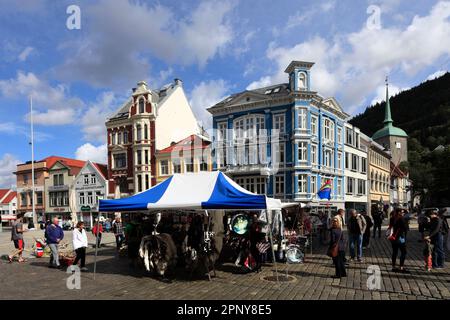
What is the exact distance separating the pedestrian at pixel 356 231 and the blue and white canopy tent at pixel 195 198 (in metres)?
2.67

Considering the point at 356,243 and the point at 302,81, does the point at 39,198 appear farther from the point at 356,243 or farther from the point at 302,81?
the point at 356,243

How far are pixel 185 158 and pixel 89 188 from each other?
610 inches

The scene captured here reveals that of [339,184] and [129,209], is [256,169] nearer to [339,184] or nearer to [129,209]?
[339,184]

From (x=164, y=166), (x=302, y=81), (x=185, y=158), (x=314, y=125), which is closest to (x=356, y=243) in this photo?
(x=314, y=125)

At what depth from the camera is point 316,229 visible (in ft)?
73.6

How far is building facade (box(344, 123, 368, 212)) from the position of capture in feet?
149

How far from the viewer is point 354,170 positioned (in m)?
47.0

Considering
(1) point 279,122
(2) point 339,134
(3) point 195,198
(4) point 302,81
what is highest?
(4) point 302,81

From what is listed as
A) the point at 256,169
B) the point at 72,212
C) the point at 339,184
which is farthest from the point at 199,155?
the point at 72,212

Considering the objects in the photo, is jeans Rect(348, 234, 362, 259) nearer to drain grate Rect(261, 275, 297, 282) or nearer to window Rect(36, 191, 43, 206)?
drain grate Rect(261, 275, 297, 282)

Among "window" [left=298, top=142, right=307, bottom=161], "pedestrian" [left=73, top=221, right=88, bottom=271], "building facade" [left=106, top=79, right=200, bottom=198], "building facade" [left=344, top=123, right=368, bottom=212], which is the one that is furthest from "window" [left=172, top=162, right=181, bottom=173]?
"pedestrian" [left=73, top=221, right=88, bottom=271]

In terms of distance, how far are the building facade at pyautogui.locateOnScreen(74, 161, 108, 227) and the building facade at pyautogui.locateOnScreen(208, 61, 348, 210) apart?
1781 centimetres
